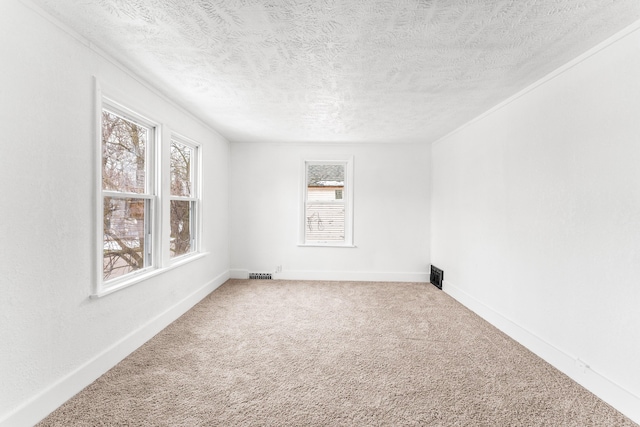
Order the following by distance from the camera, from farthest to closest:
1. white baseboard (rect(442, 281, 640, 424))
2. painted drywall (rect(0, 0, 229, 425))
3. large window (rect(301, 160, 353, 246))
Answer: large window (rect(301, 160, 353, 246)) → white baseboard (rect(442, 281, 640, 424)) → painted drywall (rect(0, 0, 229, 425))

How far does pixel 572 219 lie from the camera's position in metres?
2.18

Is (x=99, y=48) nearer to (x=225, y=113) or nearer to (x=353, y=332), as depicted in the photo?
(x=225, y=113)

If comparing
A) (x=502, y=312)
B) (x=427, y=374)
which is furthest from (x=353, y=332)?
(x=502, y=312)

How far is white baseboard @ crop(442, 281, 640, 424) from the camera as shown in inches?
70.1

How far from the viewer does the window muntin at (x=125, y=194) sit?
231cm

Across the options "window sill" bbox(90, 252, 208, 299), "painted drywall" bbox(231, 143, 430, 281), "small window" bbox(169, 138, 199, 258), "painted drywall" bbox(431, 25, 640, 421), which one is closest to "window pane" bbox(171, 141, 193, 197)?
"small window" bbox(169, 138, 199, 258)

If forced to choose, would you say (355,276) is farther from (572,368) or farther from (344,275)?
(572,368)

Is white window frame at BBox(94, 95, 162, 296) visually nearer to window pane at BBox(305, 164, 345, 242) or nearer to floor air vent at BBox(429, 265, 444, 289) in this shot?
window pane at BBox(305, 164, 345, 242)

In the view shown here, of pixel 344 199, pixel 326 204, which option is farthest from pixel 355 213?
pixel 326 204

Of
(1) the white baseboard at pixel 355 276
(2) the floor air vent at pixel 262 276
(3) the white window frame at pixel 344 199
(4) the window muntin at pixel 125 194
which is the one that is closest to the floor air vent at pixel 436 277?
(1) the white baseboard at pixel 355 276

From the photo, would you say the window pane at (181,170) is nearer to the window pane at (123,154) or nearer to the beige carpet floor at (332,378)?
the window pane at (123,154)

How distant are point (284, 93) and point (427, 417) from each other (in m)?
2.80

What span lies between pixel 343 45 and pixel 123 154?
2.04 meters

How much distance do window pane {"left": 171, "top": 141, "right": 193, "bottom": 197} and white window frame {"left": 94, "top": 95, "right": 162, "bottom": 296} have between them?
43 centimetres
